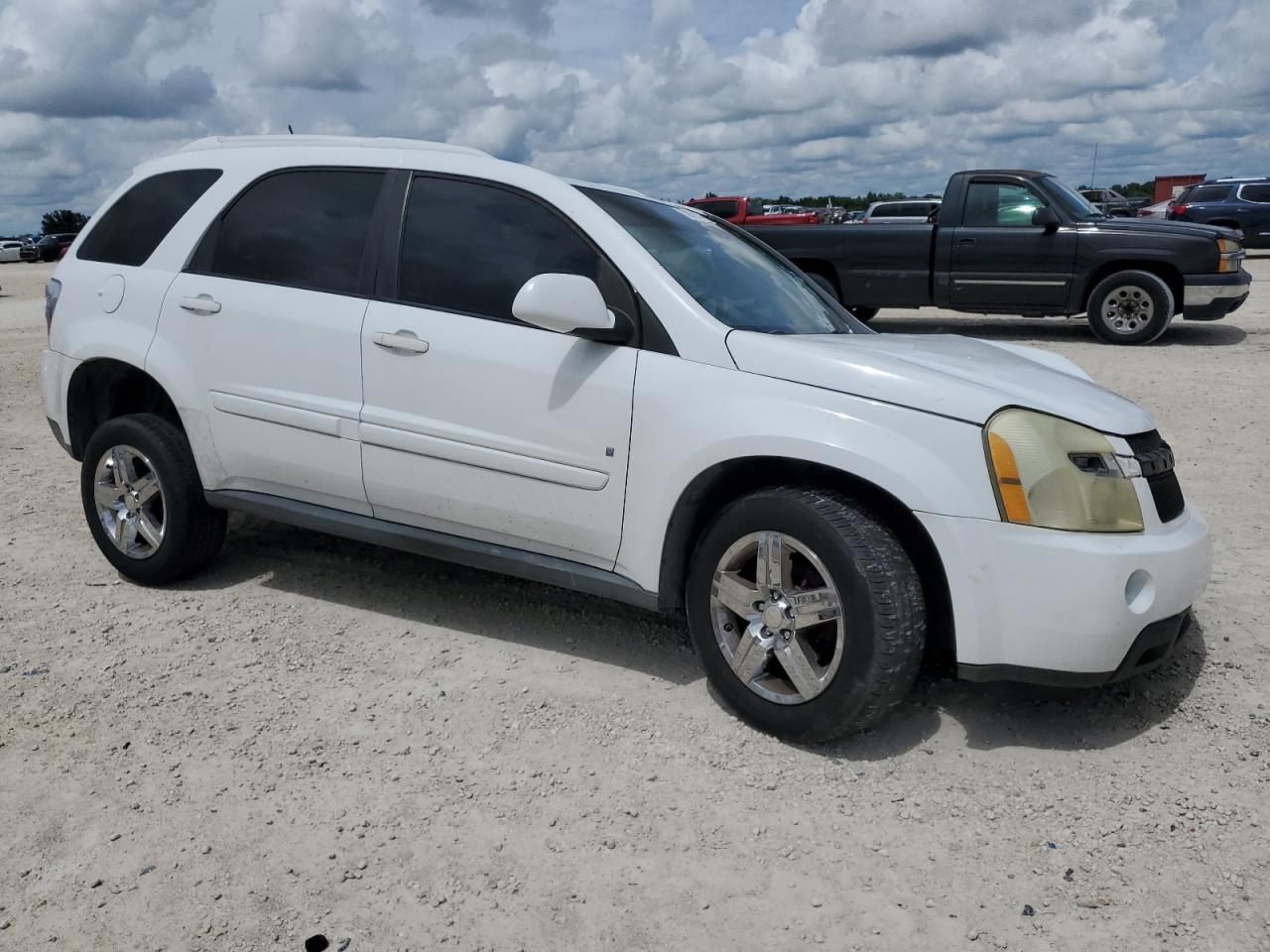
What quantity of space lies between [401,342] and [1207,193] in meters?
25.8

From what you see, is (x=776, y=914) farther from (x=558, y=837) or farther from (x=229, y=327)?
(x=229, y=327)

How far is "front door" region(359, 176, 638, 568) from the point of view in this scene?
3.73 meters

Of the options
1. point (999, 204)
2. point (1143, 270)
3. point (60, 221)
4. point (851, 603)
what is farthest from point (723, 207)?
point (60, 221)

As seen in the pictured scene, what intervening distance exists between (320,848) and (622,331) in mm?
1802

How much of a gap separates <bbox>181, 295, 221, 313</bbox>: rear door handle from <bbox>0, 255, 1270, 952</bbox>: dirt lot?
1.21m

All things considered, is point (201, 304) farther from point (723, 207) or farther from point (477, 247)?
point (723, 207)

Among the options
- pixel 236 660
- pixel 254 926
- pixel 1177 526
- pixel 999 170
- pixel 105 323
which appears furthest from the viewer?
pixel 999 170

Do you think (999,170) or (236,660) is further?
(999,170)

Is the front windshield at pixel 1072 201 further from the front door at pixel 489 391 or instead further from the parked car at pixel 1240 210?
the parked car at pixel 1240 210

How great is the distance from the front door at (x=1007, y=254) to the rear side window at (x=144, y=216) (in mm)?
9520

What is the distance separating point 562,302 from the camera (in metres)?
3.52

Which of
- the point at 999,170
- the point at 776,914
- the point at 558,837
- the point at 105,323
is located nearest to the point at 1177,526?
the point at 776,914

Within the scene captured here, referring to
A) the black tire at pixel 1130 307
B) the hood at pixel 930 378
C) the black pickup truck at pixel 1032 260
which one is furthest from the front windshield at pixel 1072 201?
the hood at pixel 930 378

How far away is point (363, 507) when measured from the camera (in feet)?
14.1
